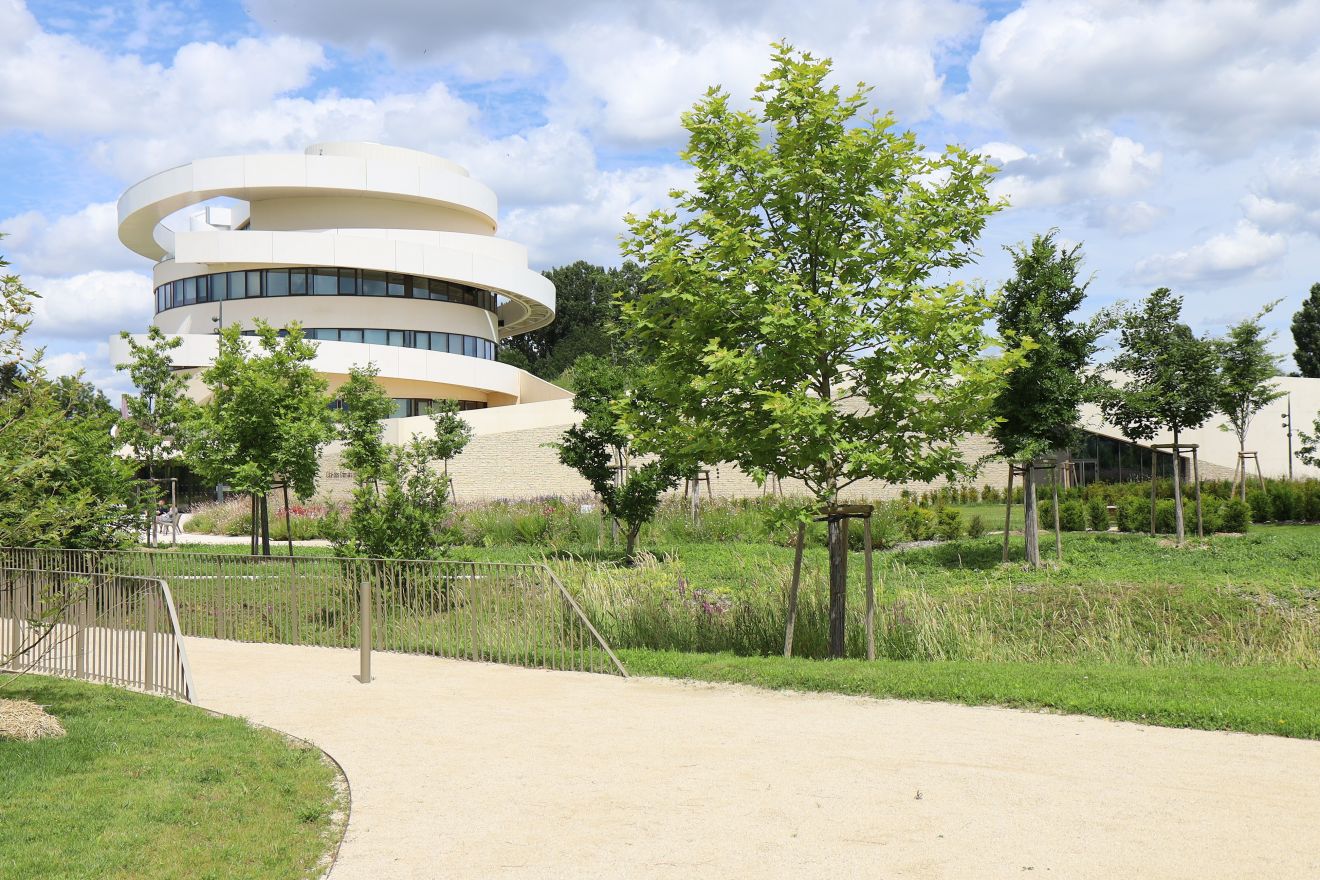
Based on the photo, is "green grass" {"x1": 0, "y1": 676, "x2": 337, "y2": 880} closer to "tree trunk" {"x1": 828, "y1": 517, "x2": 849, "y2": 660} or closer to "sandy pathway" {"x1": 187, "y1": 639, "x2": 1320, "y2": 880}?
"sandy pathway" {"x1": 187, "y1": 639, "x2": 1320, "y2": 880}

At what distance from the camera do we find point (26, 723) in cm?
846

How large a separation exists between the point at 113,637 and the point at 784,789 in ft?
25.0

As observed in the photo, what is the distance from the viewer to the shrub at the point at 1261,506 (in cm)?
2895

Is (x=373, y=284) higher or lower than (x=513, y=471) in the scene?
higher

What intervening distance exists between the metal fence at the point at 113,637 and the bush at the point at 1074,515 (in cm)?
2163

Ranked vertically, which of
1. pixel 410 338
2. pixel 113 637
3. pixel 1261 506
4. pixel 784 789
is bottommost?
pixel 784 789

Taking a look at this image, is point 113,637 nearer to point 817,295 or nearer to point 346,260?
point 817,295

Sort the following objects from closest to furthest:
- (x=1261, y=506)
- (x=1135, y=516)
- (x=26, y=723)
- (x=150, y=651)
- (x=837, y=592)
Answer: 1. (x=26, y=723)
2. (x=150, y=651)
3. (x=837, y=592)
4. (x=1135, y=516)
5. (x=1261, y=506)

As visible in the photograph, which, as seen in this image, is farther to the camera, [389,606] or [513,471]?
[513,471]

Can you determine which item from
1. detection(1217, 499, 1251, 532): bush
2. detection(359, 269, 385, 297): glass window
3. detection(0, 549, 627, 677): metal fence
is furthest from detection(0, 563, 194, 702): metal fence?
detection(359, 269, 385, 297): glass window

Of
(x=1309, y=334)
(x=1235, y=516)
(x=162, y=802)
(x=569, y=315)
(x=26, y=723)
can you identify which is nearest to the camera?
(x=162, y=802)

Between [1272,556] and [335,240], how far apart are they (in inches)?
1572

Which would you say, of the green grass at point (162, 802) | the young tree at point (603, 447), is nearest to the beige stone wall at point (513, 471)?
the young tree at point (603, 447)

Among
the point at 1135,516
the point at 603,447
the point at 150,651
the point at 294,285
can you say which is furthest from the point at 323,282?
the point at 150,651
